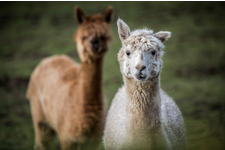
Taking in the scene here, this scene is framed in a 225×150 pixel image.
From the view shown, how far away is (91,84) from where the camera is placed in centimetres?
398

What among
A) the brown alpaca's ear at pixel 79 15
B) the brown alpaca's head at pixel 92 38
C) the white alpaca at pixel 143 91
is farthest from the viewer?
the brown alpaca's ear at pixel 79 15

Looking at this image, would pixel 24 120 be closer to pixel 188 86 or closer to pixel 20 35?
pixel 188 86

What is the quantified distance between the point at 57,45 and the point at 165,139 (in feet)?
39.0

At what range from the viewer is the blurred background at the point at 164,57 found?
5.74 meters

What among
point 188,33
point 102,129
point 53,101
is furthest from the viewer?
point 188,33

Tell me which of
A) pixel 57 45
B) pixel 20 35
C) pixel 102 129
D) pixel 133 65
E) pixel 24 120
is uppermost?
pixel 20 35

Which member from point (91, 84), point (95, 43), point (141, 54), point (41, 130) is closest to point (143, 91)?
point (141, 54)

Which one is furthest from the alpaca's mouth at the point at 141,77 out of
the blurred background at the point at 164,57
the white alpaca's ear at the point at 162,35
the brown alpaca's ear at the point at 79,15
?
the brown alpaca's ear at the point at 79,15

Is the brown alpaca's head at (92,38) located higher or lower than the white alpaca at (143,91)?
higher

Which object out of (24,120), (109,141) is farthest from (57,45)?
(109,141)

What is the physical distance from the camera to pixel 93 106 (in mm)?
3934

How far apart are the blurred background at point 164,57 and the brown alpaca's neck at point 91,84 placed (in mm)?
1737

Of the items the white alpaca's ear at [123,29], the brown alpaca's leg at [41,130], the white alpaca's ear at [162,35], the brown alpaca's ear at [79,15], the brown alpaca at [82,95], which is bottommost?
the brown alpaca's leg at [41,130]

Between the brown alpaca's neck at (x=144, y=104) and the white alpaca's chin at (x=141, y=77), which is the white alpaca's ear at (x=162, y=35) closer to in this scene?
the brown alpaca's neck at (x=144, y=104)
